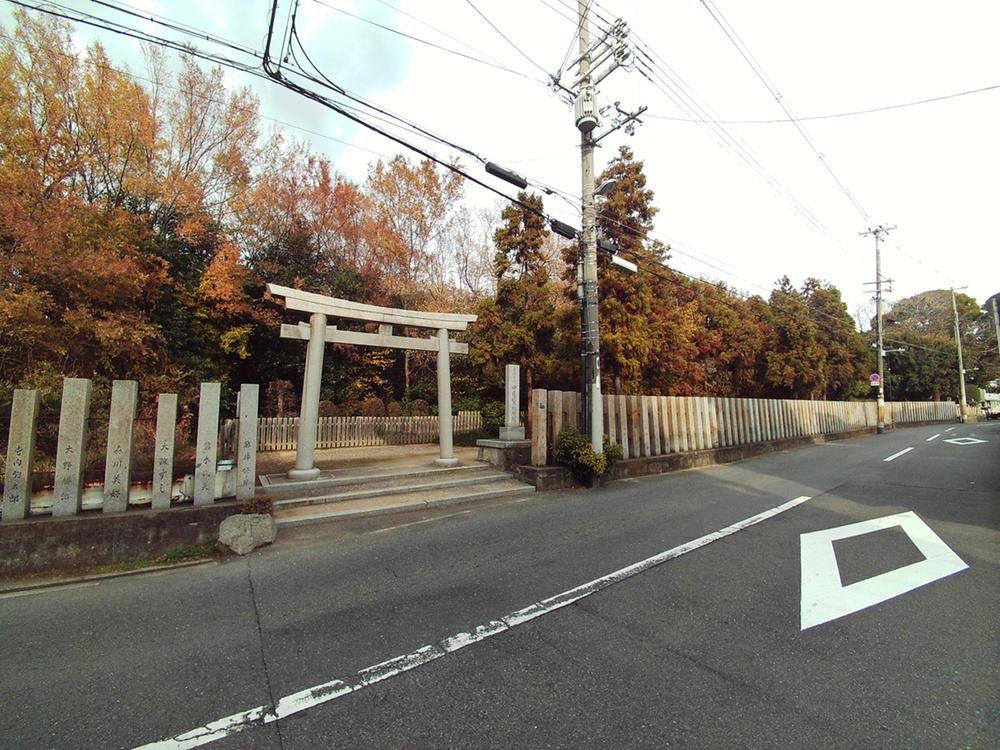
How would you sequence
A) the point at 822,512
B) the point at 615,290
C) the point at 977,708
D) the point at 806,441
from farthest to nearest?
1. the point at 806,441
2. the point at 615,290
3. the point at 822,512
4. the point at 977,708

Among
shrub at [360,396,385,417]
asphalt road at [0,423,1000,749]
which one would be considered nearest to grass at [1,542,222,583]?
asphalt road at [0,423,1000,749]

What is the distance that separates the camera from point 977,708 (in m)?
2.36

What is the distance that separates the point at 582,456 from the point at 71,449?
7393 mm

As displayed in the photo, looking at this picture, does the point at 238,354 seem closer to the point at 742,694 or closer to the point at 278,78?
the point at 278,78

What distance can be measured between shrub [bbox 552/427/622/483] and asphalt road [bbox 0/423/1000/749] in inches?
129

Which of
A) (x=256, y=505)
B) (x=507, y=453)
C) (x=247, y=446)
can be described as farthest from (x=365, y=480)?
(x=507, y=453)

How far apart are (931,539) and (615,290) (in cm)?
1028

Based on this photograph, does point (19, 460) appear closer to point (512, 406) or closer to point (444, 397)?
point (444, 397)

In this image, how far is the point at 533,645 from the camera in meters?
3.05

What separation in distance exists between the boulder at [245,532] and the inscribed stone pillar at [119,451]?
3.64ft

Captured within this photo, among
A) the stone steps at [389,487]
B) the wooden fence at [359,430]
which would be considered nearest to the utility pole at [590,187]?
the stone steps at [389,487]

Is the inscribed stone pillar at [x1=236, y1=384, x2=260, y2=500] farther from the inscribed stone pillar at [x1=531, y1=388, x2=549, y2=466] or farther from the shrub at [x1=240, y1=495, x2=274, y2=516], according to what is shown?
the inscribed stone pillar at [x1=531, y1=388, x2=549, y2=466]

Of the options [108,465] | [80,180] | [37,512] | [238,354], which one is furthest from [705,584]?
[80,180]

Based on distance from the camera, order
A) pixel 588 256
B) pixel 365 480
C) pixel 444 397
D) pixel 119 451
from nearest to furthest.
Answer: pixel 119 451 < pixel 365 480 < pixel 588 256 < pixel 444 397
